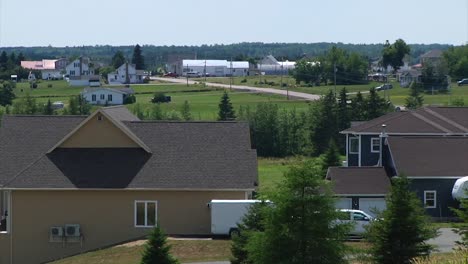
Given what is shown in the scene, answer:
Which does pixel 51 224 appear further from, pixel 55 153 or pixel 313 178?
pixel 313 178

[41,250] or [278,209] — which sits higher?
[278,209]

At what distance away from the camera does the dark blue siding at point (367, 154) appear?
5159cm

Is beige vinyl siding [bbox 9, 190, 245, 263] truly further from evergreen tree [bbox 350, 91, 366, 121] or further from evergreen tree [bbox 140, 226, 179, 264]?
evergreen tree [bbox 350, 91, 366, 121]

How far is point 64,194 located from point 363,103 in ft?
158

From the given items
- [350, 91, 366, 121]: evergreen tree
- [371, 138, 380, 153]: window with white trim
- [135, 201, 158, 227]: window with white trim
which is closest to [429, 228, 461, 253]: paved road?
[135, 201, 158, 227]: window with white trim

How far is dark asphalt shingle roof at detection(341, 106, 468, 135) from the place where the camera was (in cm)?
5208

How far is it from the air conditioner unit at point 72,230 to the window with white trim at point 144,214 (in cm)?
201

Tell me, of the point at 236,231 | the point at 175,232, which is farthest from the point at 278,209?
the point at 175,232

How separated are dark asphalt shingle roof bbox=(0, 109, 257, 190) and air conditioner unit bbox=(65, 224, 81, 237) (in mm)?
1367

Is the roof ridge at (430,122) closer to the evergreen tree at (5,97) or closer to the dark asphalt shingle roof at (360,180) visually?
the dark asphalt shingle roof at (360,180)

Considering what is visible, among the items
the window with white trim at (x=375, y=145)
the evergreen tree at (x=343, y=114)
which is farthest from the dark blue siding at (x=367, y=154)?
the evergreen tree at (x=343, y=114)

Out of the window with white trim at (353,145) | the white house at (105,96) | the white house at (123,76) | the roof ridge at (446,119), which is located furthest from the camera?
the white house at (123,76)

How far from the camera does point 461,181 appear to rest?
4438 cm

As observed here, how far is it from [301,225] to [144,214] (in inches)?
575
